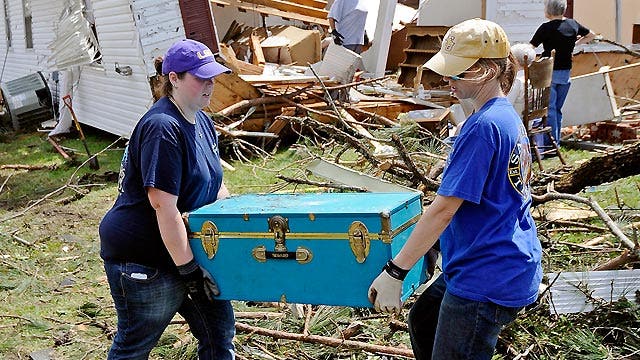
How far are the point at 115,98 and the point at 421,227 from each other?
9.66m

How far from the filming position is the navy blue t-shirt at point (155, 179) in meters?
2.75

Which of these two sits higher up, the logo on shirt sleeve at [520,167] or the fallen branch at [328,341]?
the logo on shirt sleeve at [520,167]

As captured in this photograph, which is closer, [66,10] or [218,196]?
[218,196]

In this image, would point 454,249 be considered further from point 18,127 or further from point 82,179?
point 18,127

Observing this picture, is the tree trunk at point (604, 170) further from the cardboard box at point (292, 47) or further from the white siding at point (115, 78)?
the cardboard box at point (292, 47)

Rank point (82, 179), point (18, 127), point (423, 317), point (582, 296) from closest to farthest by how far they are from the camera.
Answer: point (423, 317) < point (582, 296) < point (82, 179) < point (18, 127)

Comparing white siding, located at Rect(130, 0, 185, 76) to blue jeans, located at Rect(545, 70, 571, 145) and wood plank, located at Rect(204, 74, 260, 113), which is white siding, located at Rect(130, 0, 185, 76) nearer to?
wood plank, located at Rect(204, 74, 260, 113)

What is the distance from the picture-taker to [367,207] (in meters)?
2.60

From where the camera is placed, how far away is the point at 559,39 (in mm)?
8203

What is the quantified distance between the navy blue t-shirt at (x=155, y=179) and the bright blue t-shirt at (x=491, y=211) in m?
1.06

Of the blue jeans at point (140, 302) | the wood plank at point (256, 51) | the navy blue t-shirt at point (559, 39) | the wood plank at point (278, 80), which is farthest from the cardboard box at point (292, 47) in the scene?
the blue jeans at point (140, 302)

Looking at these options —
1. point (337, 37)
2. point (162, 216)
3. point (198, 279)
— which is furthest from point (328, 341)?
point (337, 37)

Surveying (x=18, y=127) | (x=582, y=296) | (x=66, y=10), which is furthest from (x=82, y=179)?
(x=582, y=296)

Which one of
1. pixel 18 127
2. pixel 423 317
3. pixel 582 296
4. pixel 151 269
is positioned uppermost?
pixel 151 269
